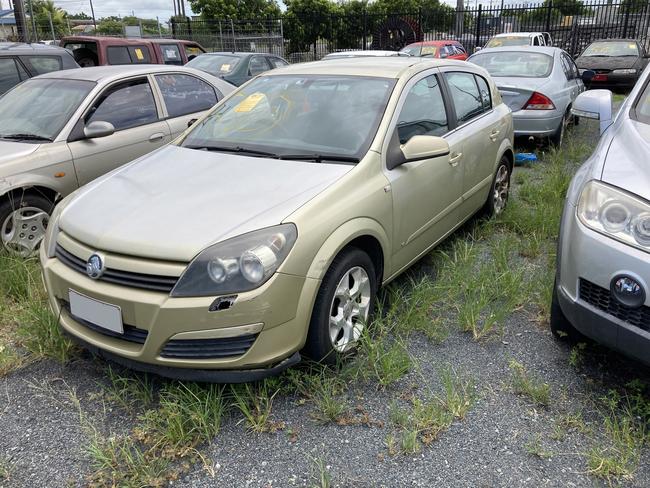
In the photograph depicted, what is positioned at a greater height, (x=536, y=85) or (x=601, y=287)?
(x=536, y=85)

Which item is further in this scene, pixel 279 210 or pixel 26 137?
pixel 26 137

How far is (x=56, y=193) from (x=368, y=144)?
2697 millimetres

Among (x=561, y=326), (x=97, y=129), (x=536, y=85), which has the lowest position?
(x=561, y=326)

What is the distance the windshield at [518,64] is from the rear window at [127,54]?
631 centimetres

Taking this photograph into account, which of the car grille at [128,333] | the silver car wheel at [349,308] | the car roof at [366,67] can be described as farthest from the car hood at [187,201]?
the car roof at [366,67]

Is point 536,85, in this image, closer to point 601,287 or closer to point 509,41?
point 601,287

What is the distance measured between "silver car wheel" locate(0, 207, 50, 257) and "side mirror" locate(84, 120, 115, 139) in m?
0.73

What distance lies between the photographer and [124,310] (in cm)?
243

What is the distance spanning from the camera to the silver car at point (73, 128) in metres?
4.21

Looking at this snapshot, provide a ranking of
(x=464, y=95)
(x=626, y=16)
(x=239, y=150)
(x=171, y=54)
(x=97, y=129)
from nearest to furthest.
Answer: (x=239, y=150), (x=464, y=95), (x=97, y=129), (x=171, y=54), (x=626, y=16)

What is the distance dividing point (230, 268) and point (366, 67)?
203 cm

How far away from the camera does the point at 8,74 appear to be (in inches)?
262

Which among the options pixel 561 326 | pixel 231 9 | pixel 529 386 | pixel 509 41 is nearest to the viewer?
pixel 529 386

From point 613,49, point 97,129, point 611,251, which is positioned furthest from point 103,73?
point 613,49
